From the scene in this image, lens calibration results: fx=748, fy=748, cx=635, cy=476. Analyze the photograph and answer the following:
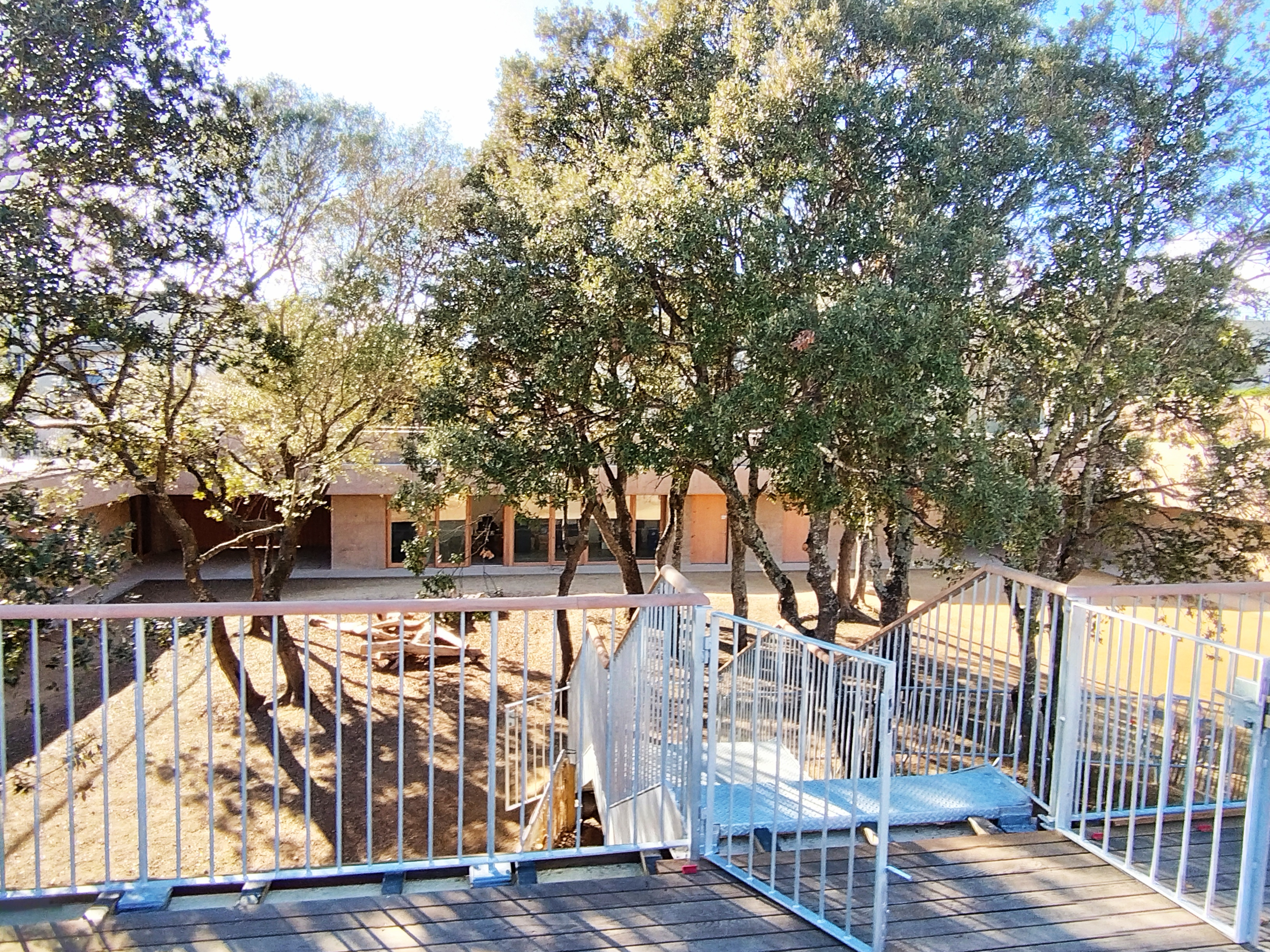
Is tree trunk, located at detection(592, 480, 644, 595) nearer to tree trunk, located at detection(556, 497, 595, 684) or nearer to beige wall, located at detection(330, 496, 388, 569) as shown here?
tree trunk, located at detection(556, 497, 595, 684)

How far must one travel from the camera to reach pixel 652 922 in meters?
2.68

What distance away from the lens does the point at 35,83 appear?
543 cm

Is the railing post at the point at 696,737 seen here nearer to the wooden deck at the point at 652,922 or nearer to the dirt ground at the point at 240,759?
the wooden deck at the point at 652,922

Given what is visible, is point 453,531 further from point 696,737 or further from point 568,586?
point 696,737

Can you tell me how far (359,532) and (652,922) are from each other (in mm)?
14930

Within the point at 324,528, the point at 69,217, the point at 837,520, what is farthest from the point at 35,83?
the point at 324,528

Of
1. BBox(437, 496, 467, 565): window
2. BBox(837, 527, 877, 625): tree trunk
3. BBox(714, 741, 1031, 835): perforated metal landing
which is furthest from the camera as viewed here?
BBox(437, 496, 467, 565): window

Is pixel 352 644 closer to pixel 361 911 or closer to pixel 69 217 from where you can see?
pixel 69 217

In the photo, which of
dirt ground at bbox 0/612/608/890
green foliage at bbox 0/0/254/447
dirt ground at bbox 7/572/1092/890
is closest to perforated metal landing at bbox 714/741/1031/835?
dirt ground at bbox 7/572/1092/890

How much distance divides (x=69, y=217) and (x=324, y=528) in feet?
44.1

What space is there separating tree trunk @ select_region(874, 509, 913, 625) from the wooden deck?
4462 mm

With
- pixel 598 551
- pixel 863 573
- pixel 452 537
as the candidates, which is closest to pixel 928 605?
pixel 863 573

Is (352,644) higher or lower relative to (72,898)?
lower

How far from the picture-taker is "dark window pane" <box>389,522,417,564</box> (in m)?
16.6
